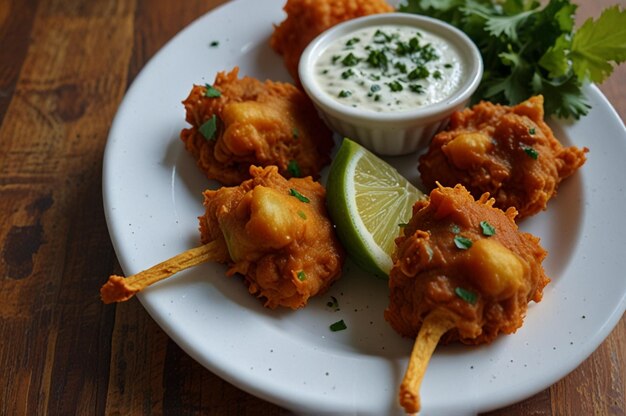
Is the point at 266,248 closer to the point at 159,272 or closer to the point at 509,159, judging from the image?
the point at 159,272

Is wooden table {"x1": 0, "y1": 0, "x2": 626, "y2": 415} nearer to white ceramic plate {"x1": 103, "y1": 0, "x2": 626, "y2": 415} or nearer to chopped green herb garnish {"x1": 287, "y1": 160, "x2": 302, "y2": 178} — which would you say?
white ceramic plate {"x1": 103, "y1": 0, "x2": 626, "y2": 415}

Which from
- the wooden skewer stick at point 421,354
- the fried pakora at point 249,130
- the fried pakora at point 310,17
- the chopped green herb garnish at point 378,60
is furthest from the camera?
the fried pakora at point 310,17

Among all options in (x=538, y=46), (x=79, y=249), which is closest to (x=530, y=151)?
(x=538, y=46)

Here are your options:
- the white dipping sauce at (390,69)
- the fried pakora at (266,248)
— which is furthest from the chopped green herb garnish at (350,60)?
the fried pakora at (266,248)

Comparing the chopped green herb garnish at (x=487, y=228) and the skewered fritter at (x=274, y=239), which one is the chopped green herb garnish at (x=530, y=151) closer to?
the chopped green herb garnish at (x=487, y=228)

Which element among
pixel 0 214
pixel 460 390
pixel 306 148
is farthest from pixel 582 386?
pixel 0 214

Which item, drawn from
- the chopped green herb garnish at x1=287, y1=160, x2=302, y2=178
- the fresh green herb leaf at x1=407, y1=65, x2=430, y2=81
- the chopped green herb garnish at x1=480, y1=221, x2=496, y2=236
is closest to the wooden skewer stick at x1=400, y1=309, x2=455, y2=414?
the chopped green herb garnish at x1=480, y1=221, x2=496, y2=236

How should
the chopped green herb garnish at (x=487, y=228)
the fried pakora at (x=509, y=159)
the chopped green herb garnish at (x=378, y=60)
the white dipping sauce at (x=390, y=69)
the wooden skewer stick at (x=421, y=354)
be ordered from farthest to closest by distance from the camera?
1. the chopped green herb garnish at (x=378, y=60)
2. the white dipping sauce at (x=390, y=69)
3. the fried pakora at (x=509, y=159)
4. the chopped green herb garnish at (x=487, y=228)
5. the wooden skewer stick at (x=421, y=354)
